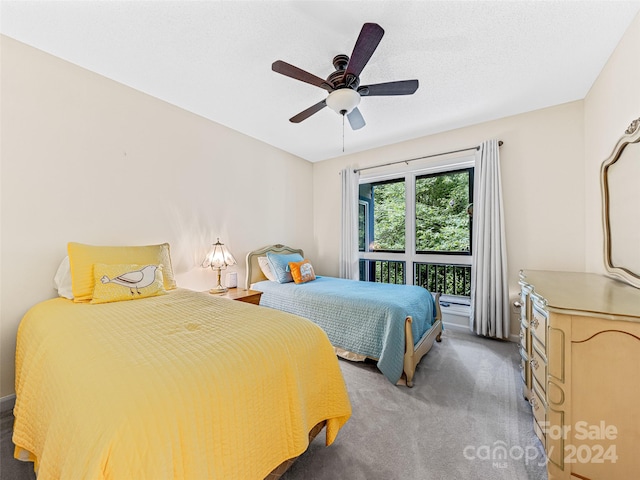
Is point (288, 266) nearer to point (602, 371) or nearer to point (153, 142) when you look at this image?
point (153, 142)

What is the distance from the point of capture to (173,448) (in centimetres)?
80

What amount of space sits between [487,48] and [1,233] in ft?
12.2

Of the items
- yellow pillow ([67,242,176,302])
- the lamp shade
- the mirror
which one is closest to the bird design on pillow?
yellow pillow ([67,242,176,302])

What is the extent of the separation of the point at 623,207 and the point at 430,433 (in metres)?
2.06

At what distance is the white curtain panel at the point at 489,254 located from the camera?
3.03m

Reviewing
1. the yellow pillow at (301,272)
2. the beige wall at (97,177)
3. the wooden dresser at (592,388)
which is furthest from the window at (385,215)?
the wooden dresser at (592,388)

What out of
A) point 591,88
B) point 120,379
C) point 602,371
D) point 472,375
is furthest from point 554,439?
point 591,88

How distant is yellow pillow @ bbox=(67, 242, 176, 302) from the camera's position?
192 centimetres

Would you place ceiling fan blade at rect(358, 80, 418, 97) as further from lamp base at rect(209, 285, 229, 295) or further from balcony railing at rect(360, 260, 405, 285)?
balcony railing at rect(360, 260, 405, 285)

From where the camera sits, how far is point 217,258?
2973 millimetres

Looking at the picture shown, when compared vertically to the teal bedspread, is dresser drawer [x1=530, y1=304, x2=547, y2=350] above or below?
above

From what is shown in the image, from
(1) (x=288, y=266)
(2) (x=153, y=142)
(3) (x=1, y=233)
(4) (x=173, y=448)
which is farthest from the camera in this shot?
(1) (x=288, y=266)

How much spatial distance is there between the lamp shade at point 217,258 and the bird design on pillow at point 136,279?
2.59ft

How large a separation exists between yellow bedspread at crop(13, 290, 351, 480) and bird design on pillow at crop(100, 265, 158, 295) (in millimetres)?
347
